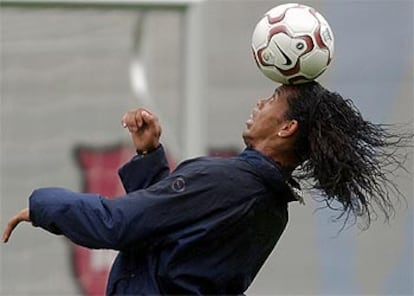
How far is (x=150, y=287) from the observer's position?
7.48 feet

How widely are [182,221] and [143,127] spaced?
0.70 feet

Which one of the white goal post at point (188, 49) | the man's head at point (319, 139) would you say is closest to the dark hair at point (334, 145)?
the man's head at point (319, 139)

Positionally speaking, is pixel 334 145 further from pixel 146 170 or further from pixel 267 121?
pixel 146 170

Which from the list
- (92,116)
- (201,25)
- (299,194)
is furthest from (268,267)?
(299,194)

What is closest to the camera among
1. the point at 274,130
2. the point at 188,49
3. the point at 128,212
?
the point at 128,212

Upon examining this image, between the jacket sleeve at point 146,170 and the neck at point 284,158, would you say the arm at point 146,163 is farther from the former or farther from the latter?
the neck at point 284,158

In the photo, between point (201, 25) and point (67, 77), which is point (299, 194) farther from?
point (67, 77)

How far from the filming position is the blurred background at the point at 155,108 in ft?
15.9

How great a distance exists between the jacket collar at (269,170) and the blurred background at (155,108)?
230 centimetres

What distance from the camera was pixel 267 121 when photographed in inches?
92.4

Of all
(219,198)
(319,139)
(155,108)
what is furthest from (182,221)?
(155,108)

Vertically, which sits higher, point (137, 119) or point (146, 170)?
point (137, 119)

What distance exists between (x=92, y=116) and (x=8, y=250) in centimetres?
59

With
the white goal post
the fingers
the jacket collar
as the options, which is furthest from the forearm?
the white goal post
